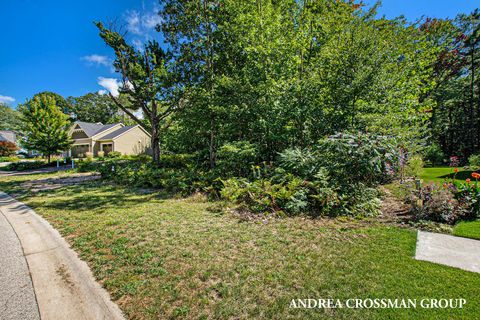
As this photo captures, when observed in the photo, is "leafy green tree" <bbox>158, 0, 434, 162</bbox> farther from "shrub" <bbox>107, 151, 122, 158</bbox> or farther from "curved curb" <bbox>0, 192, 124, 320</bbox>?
"shrub" <bbox>107, 151, 122, 158</bbox>

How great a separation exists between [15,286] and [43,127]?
21056 millimetres

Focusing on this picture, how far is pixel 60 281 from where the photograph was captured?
283cm

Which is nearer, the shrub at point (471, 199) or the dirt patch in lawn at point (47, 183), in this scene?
the shrub at point (471, 199)

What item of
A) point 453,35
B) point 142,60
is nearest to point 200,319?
point 142,60

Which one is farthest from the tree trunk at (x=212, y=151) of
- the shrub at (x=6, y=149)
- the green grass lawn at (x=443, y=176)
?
the shrub at (x=6, y=149)

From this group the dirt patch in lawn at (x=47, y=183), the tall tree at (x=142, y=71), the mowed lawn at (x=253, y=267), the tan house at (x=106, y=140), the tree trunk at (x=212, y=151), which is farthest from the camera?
the tan house at (x=106, y=140)

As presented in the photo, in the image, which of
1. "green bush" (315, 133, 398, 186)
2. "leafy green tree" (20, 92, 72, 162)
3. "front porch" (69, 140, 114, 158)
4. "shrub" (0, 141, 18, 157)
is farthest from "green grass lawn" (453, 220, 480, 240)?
"shrub" (0, 141, 18, 157)

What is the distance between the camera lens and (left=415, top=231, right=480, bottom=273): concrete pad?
2.91 metres

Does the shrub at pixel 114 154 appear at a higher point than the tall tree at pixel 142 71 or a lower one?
lower

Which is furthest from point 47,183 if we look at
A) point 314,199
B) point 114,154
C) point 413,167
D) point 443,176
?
point 443,176

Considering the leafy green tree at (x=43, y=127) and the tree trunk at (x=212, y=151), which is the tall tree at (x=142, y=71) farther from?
the leafy green tree at (x=43, y=127)

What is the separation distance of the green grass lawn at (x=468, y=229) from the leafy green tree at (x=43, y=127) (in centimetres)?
2564

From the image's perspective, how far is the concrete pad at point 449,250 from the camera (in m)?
2.91

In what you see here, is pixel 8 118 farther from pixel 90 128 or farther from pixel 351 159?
pixel 351 159
